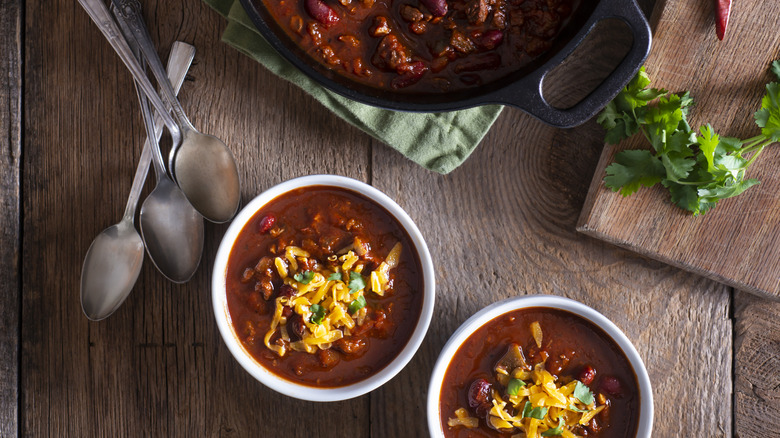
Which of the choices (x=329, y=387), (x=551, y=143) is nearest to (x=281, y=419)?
(x=329, y=387)

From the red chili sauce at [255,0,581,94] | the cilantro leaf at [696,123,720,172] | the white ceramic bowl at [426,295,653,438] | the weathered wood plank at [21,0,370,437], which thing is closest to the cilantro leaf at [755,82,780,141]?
the cilantro leaf at [696,123,720,172]

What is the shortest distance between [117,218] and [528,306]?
1.68 meters

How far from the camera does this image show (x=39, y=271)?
8.76 ft

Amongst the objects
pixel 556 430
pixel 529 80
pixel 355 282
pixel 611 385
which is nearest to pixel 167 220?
pixel 355 282

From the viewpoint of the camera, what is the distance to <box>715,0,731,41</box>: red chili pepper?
7.84ft

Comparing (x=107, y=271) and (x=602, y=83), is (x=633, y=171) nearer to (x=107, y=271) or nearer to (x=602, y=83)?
(x=602, y=83)

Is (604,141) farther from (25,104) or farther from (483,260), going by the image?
(25,104)

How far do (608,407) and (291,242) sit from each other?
1.33 meters

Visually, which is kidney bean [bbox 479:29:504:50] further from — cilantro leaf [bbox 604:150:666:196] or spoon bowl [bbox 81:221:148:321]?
spoon bowl [bbox 81:221:148:321]

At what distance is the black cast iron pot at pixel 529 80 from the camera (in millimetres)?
2029

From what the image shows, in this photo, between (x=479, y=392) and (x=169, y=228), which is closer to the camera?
(x=479, y=392)

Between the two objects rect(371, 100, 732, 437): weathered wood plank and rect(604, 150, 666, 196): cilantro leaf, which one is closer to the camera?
rect(604, 150, 666, 196): cilantro leaf

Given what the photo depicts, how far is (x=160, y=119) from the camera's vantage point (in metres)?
2.57

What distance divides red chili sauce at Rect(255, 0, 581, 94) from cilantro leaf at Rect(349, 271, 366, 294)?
67 centimetres
